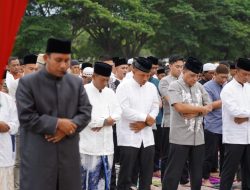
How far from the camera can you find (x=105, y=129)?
677 cm

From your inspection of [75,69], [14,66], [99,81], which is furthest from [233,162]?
[75,69]

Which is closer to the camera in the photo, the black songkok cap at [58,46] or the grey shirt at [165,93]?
the black songkok cap at [58,46]

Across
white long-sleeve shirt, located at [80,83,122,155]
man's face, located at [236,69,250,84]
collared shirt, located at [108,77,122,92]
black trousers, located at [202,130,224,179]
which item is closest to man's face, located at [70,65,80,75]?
collared shirt, located at [108,77,122,92]

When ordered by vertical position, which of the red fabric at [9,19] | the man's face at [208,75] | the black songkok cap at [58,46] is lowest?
the man's face at [208,75]

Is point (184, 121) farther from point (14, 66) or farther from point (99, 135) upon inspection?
point (14, 66)

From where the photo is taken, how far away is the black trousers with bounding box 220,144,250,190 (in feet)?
24.5

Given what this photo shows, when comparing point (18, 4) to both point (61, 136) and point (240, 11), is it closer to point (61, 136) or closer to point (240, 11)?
point (61, 136)

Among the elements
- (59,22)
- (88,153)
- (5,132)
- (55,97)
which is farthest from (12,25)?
(59,22)

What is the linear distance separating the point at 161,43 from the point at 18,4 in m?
31.5

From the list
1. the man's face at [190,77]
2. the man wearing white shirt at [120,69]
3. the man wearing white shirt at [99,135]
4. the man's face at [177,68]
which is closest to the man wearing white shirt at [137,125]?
the man wearing white shirt at [99,135]

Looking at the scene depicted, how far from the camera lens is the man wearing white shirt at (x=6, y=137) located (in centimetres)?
612

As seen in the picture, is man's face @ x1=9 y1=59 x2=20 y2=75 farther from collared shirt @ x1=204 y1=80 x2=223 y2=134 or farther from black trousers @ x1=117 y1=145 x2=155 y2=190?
collared shirt @ x1=204 y1=80 x2=223 y2=134

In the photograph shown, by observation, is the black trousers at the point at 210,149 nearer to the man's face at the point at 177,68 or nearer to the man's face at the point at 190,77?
the man's face at the point at 177,68

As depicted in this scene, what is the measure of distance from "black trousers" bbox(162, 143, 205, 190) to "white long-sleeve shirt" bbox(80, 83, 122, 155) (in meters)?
0.92
